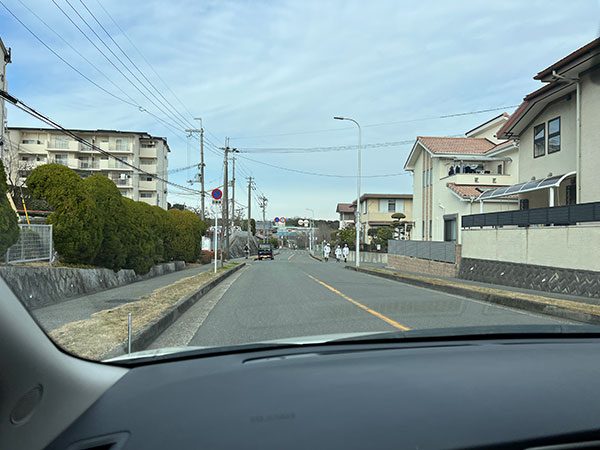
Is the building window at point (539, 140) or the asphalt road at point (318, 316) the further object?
the building window at point (539, 140)

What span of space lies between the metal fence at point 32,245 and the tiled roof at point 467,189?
20.0 m

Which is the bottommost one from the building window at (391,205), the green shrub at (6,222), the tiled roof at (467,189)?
the green shrub at (6,222)

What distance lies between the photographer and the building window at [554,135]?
18609 mm

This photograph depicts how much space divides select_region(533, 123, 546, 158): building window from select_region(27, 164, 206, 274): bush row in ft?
53.9

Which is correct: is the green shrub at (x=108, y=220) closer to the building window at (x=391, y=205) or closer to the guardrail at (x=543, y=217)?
the guardrail at (x=543, y=217)

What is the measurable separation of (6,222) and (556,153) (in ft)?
61.3

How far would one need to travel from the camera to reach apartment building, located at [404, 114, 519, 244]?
25.8 m

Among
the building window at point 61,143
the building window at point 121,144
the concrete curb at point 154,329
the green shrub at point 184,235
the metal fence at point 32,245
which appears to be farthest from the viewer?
the building window at point 121,144

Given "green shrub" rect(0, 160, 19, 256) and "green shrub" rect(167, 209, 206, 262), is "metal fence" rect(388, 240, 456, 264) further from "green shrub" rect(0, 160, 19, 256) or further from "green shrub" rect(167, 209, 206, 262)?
"green shrub" rect(0, 160, 19, 256)

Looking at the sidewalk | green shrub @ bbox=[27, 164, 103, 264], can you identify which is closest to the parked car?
the sidewalk

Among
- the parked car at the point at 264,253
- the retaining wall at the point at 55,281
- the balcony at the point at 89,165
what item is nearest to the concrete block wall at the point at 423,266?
the retaining wall at the point at 55,281

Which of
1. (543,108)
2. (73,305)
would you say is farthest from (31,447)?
(543,108)

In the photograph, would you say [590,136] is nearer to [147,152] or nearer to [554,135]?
[554,135]

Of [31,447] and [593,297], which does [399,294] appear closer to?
[593,297]
